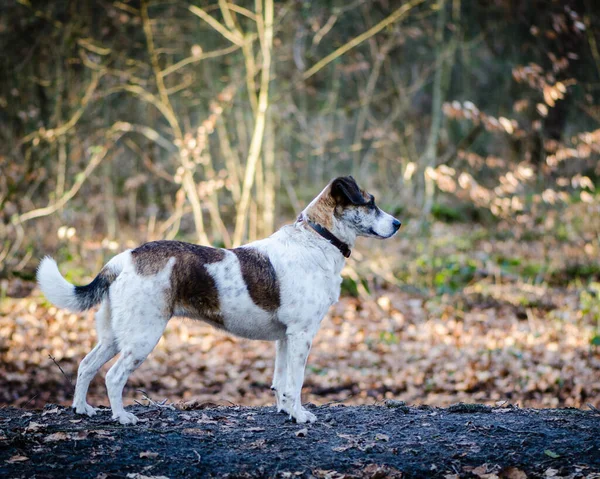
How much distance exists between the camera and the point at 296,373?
475 cm

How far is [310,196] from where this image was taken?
19328 mm

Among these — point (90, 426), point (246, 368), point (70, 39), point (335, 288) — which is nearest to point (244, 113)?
point (70, 39)

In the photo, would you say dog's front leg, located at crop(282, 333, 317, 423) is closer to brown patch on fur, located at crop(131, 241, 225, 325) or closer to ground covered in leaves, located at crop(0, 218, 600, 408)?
brown patch on fur, located at crop(131, 241, 225, 325)

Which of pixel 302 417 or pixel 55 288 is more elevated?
pixel 55 288

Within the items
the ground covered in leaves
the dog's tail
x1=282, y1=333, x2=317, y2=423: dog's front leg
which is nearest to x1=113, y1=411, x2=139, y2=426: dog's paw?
the dog's tail

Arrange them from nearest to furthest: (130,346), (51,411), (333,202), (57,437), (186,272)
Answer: (57,437) < (130,346) < (186,272) < (51,411) < (333,202)

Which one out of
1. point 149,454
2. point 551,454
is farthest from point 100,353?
point 551,454

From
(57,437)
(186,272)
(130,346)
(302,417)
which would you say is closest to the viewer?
(57,437)

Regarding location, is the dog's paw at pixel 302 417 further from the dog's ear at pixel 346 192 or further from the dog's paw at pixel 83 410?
the dog's ear at pixel 346 192

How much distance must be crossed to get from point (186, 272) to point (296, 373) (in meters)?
1.21

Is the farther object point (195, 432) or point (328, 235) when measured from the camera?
point (328, 235)

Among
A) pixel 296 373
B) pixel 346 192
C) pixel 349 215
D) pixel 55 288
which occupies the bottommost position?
pixel 296 373

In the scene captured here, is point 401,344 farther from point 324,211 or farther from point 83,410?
point 83,410

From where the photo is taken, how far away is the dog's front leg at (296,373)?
186 inches
